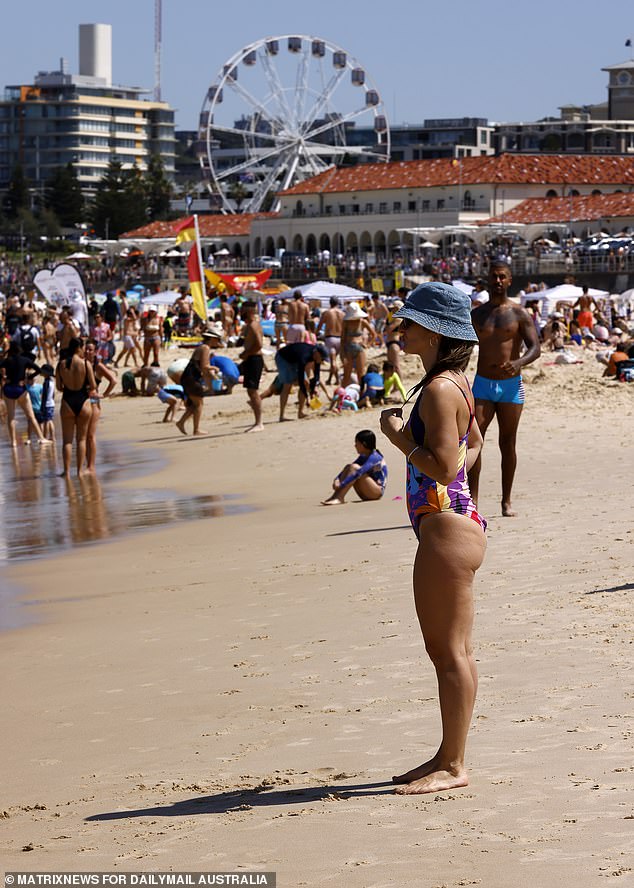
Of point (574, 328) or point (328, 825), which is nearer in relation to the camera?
point (328, 825)

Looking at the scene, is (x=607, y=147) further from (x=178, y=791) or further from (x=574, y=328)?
(x=178, y=791)

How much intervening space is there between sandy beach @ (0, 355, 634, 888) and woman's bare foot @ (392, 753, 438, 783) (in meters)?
0.09

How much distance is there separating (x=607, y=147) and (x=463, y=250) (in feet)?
181

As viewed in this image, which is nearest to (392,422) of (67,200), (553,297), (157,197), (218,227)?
(553,297)

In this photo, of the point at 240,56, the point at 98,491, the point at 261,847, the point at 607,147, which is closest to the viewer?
the point at 261,847

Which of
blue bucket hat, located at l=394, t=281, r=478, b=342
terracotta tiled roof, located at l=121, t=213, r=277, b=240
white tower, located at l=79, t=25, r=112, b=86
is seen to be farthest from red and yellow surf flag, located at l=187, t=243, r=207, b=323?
white tower, located at l=79, t=25, r=112, b=86

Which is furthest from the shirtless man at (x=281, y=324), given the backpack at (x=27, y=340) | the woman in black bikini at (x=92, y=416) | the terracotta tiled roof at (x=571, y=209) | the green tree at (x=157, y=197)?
the green tree at (x=157, y=197)

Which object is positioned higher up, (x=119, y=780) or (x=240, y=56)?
(x=240, y=56)

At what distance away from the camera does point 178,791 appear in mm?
4129

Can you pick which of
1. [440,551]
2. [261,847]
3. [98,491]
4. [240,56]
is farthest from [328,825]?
[240,56]

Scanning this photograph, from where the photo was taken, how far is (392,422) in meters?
3.86

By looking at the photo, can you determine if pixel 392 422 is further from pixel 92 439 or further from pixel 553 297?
pixel 553 297

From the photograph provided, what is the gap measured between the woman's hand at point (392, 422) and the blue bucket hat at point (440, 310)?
10.1 inches

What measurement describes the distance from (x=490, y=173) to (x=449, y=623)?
6981 cm
